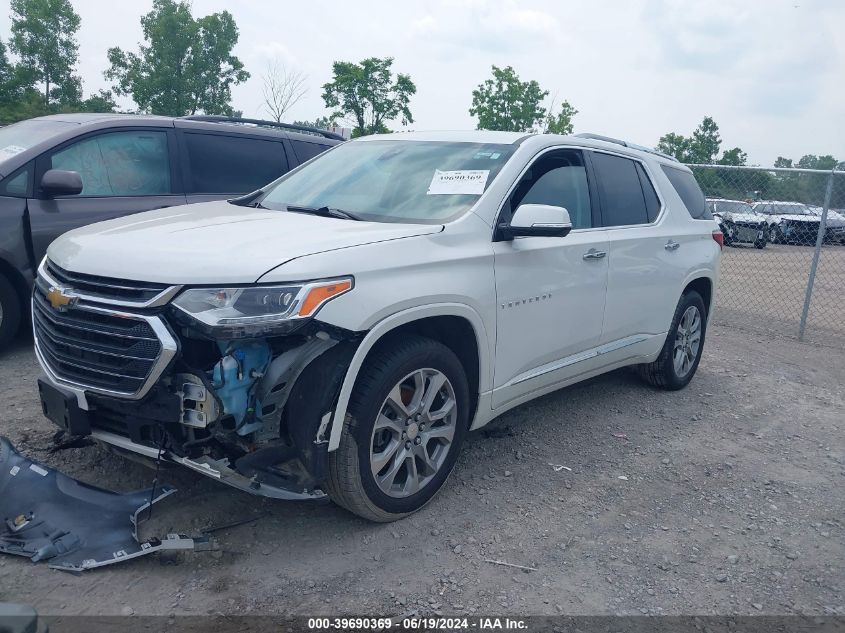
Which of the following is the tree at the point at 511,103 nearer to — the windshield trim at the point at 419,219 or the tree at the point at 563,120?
the tree at the point at 563,120

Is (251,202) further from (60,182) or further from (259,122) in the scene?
(259,122)

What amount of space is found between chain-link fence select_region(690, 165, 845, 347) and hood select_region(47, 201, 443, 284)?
4977 mm

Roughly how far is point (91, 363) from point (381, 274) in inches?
48.2

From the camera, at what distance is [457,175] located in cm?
392

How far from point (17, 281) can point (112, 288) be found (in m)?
2.93

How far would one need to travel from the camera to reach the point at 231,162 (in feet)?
21.2

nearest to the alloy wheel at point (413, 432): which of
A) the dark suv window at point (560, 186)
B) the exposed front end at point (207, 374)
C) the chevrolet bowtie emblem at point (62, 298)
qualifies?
the exposed front end at point (207, 374)

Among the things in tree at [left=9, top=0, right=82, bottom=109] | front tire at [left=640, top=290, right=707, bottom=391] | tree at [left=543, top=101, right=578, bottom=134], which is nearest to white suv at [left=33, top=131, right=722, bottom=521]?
front tire at [left=640, top=290, right=707, bottom=391]

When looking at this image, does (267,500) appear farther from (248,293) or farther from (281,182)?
(281,182)

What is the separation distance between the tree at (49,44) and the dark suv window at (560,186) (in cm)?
4361

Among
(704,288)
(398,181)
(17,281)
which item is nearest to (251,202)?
(398,181)

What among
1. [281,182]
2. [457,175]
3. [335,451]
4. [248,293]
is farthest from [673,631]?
[281,182]

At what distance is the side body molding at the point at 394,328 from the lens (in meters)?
2.92

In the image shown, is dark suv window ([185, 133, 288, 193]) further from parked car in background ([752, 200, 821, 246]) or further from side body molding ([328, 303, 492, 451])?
parked car in background ([752, 200, 821, 246])
